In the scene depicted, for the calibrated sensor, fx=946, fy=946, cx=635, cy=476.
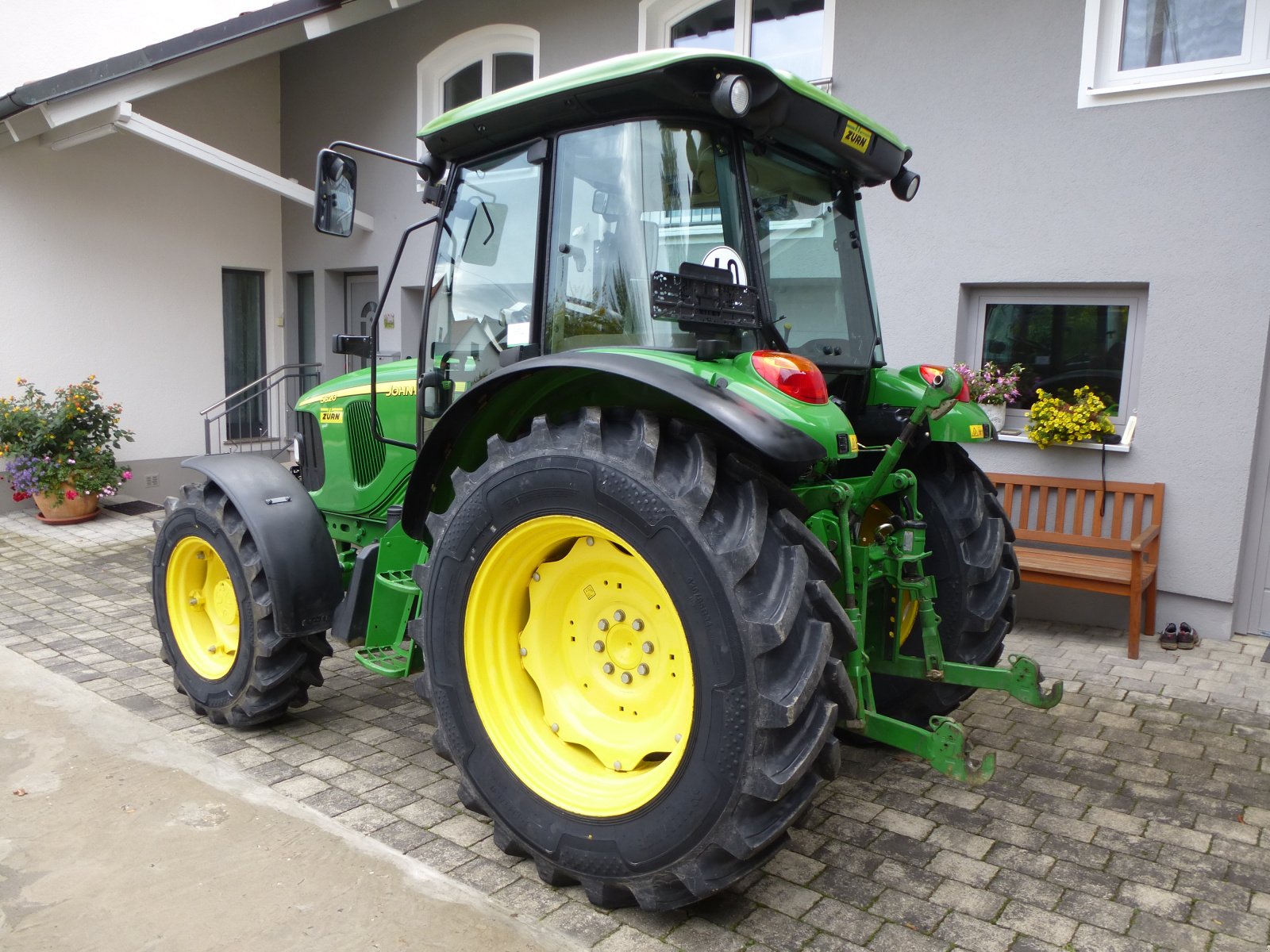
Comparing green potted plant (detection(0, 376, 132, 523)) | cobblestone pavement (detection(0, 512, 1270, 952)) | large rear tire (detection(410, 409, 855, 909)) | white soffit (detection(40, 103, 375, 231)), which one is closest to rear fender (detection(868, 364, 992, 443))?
large rear tire (detection(410, 409, 855, 909))

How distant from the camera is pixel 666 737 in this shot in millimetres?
2594

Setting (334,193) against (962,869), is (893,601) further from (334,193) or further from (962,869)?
(334,193)

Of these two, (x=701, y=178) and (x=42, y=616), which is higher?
(x=701, y=178)

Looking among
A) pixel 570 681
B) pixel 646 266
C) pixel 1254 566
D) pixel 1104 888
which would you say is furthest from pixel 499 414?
pixel 1254 566

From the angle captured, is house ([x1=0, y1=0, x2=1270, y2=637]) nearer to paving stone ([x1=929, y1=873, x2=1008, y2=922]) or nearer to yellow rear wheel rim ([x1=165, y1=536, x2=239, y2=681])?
yellow rear wheel rim ([x1=165, y1=536, x2=239, y2=681])

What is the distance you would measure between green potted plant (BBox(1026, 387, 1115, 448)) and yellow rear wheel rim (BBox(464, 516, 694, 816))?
12.9ft

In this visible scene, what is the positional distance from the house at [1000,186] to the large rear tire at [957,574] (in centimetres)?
248

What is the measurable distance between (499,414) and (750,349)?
2.63ft

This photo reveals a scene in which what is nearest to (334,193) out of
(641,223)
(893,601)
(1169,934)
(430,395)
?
(430,395)

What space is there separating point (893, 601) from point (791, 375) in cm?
107

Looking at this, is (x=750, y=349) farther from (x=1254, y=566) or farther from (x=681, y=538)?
(x=1254, y=566)

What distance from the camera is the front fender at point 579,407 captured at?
229cm

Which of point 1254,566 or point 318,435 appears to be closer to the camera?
point 318,435

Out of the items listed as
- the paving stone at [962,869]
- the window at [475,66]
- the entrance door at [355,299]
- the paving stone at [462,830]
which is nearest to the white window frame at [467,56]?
the window at [475,66]
